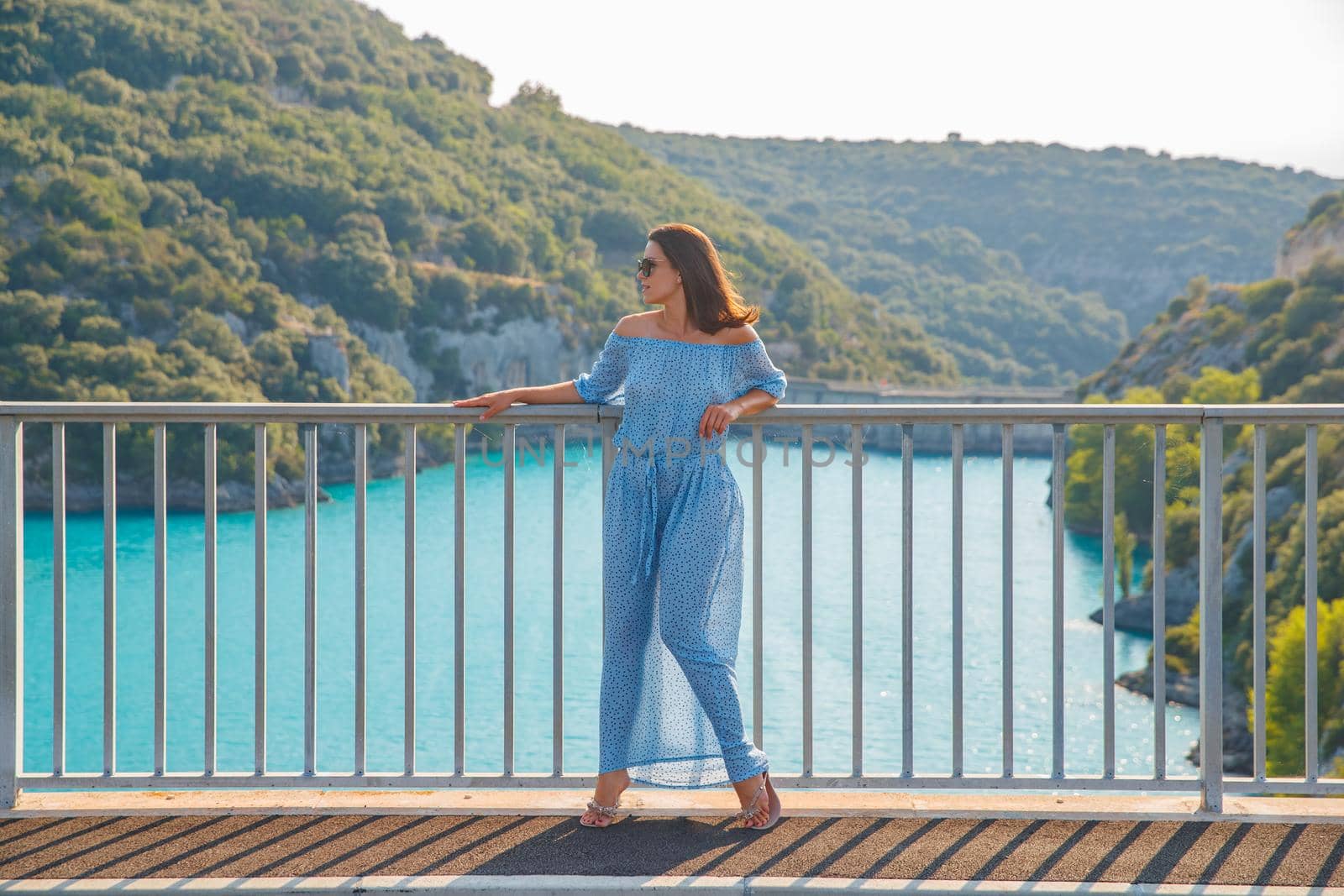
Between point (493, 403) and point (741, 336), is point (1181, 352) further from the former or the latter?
point (493, 403)

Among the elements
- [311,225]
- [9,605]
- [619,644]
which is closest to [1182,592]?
[619,644]

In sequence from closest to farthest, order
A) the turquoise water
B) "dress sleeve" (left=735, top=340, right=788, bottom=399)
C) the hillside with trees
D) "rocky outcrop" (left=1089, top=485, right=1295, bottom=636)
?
"dress sleeve" (left=735, top=340, right=788, bottom=399)
the hillside with trees
the turquoise water
"rocky outcrop" (left=1089, top=485, right=1295, bottom=636)

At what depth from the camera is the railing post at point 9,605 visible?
10.2 ft

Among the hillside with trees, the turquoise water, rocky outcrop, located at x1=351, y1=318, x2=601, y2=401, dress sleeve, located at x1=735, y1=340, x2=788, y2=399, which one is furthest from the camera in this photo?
rocky outcrop, located at x1=351, y1=318, x2=601, y2=401

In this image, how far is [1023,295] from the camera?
10288 cm

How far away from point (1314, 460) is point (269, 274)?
208 ft

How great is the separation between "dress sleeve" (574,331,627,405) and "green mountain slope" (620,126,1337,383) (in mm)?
94337

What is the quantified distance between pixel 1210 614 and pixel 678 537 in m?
1.28

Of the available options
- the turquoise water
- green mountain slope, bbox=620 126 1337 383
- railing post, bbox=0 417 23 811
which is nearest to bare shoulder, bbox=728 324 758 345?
railing post, bbox=0 417 23 811

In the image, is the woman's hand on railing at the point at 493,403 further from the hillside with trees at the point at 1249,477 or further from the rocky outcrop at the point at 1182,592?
the rocky outcrop at the point at 1182,592

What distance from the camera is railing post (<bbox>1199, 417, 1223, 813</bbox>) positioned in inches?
125

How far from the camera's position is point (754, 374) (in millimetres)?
3158

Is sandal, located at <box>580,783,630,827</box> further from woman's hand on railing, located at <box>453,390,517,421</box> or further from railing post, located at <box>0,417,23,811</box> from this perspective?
railing post, located at <box>0,417,23,811</box>

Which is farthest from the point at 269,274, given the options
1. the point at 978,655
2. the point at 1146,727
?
the point at 1146,727
